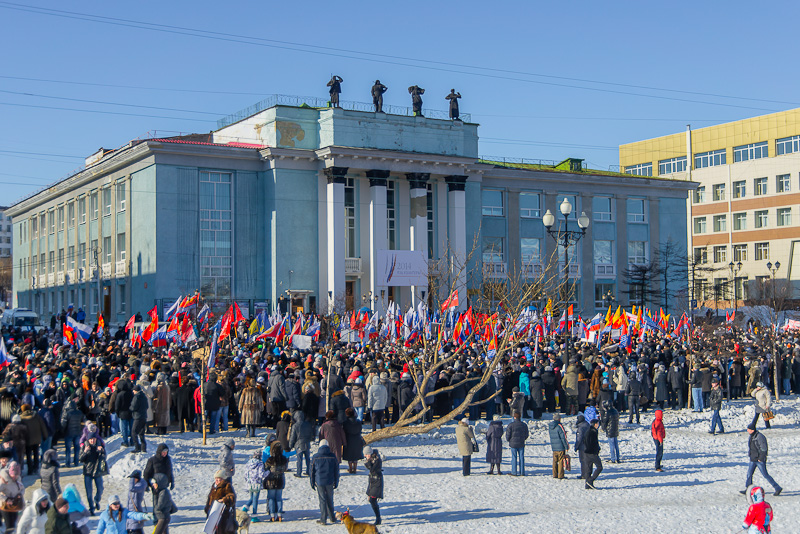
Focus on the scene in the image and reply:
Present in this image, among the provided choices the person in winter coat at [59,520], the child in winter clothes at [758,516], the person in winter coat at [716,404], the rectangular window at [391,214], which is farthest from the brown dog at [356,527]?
the rectangular window at [391,214]

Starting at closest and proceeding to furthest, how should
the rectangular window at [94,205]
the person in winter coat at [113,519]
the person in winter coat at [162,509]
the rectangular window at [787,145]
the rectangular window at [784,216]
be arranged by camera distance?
the person in winter coat at [113,519] < the person in winter coat at [162,509] < the rectangular window at [94,205] < the rectangular window at [784,216] < the rectangular window at [787,145]

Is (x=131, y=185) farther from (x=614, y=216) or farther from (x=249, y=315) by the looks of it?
(x=614, y=216)

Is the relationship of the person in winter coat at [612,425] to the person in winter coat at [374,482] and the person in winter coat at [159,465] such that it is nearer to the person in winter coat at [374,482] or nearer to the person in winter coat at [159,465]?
the person in winter coat at [374,482]

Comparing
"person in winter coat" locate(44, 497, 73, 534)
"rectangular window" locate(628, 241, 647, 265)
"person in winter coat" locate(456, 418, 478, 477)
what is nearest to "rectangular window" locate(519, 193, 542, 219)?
"rectangular window" locate(628, 241, 647, 265)

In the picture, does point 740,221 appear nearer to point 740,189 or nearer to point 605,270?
point 740,189

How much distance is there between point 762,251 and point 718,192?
21.2 ft

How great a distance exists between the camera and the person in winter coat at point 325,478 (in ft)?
44.4

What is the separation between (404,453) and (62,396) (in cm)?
724

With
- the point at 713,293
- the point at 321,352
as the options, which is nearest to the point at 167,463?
the point at 321,352

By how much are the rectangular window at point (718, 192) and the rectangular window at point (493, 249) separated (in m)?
28.6

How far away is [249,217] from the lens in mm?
50812

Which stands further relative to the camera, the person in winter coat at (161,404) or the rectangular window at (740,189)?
the rectangular window at (740,189)

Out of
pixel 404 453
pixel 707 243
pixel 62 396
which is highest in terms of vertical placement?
pixel 707 243

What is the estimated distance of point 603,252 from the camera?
61531mm
